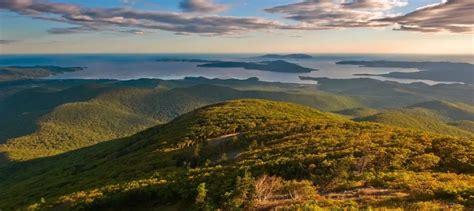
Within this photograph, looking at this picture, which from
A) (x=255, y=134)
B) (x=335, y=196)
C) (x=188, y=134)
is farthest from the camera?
(x=188, y=134)

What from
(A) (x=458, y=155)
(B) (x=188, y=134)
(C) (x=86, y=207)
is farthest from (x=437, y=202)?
(B) (x=188, y=134)

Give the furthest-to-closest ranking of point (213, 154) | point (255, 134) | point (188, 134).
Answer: point (188, 134), point (255, 134), point (213, 154)

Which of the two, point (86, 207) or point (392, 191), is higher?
point (392, 191)

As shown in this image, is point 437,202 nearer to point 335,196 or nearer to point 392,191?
point 392,191

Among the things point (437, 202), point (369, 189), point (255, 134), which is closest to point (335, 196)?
point (369, 189)

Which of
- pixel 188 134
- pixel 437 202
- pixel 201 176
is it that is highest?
pixel 437 202

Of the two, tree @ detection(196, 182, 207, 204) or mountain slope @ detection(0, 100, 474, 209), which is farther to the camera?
tree @ detection(196, 182, 207, 204)

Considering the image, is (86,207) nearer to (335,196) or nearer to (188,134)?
(335,196)

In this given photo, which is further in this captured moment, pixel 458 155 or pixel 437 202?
pixel 458 155

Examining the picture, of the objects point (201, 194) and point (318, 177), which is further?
point (318, 177)

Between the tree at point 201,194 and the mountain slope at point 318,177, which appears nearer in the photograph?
the mountain slope at point 318,177
